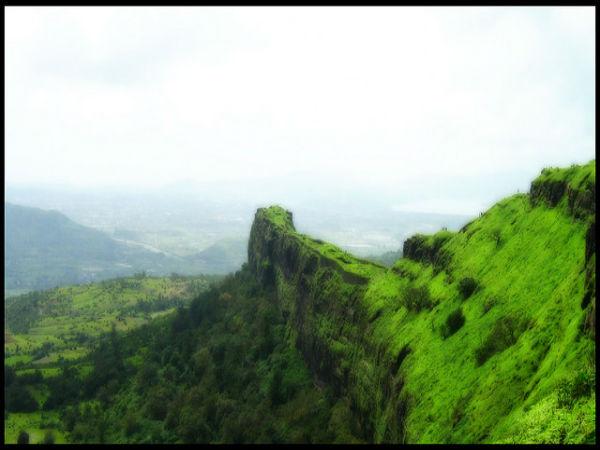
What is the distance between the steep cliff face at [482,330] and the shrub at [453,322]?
69mm

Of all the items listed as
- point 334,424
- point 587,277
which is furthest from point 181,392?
point 587,277

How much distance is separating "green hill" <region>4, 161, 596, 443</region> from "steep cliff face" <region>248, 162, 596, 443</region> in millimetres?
112

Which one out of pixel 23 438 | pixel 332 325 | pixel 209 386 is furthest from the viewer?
pixel 23 438

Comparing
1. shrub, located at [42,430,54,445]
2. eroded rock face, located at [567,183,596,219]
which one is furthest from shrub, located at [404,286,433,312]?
shrub, located at [42,430,54,445]

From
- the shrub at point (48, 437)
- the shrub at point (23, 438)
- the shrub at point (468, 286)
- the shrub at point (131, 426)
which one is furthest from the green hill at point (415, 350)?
the shrub at point (23, 438)

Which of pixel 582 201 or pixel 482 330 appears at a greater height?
pixel 582 201

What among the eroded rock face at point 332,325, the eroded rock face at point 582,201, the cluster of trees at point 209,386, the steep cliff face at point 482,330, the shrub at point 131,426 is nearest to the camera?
the steep cliff face at point 482,330

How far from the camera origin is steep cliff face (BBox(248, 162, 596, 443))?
1869 centimetres

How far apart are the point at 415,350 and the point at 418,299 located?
5827 mm

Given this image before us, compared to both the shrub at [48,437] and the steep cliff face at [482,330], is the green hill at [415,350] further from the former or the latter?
the shrub at [48,437]

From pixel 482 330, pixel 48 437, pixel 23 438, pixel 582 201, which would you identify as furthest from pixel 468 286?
pixel 48 437

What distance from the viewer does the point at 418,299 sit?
38.5m

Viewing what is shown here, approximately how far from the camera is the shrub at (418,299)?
3791 centimetres

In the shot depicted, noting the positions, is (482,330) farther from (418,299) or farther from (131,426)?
(131,426)
